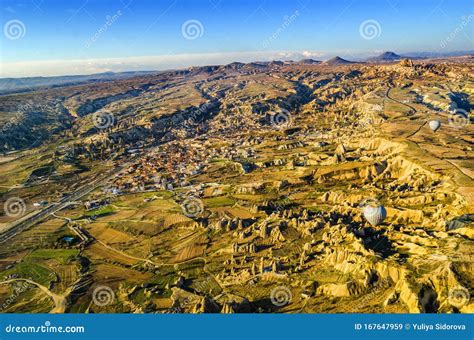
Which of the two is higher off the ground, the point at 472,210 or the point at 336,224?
the point at 472,210

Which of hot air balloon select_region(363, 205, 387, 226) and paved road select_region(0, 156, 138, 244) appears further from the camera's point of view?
paved road select_region(0, 156, 138, 244)

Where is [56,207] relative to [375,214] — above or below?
below

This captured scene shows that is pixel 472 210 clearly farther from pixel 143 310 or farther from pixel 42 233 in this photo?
pixel 42 233

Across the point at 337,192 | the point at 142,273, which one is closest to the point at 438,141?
the point at 337,192

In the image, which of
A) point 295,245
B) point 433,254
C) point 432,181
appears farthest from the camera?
point 432,181

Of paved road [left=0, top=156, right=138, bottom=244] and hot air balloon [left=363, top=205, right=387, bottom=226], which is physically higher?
hot air balloon [left=363, top=205, right=387, bottom=226]

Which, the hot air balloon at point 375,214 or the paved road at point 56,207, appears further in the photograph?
the paved road at point 56,207

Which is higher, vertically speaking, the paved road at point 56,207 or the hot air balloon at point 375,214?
the hot air balloon at point 375,214

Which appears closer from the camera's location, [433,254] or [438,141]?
[433,254]
